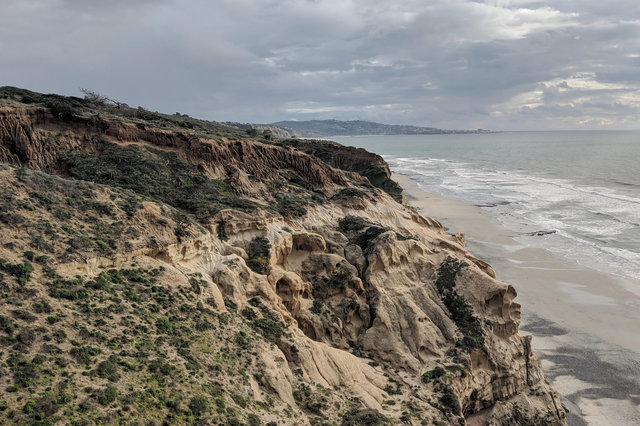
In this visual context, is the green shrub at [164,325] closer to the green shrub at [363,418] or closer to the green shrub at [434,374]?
the green shrub at [363,418]

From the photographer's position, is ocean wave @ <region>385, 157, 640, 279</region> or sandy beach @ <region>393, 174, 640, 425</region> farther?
ocean wave @ <region>385, 157, 640, 279</region>

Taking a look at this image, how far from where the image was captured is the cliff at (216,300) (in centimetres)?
1688

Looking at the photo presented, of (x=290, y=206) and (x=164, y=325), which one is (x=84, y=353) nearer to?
(x=164, y=325)

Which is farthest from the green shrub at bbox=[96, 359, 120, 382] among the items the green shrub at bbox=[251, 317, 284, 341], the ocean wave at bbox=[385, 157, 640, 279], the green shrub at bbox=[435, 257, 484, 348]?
the ocean wave at bbox=[385, 157, 640, 279]

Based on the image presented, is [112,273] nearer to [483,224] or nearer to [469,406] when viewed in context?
[469,406]

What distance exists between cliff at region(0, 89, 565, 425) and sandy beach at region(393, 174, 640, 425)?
15.7 ft

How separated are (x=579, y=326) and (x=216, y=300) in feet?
110

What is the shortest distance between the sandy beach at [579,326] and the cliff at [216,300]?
4.77 meters

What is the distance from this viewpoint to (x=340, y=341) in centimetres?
2731

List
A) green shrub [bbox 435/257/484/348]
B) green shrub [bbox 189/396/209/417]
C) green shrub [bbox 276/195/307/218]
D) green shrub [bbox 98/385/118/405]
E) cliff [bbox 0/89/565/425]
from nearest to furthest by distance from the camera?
green shrub [bbox 98/385/118/405] → green shrub [bbox 189/396/209/417] → cliff [bbox 0/89/565/425] → green shrub [bbox 435/257/484/348] → green shrub [bbox 276/195/307/218]

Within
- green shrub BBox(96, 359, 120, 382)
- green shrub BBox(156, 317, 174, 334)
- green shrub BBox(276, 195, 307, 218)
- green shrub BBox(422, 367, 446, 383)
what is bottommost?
green shrub BBox(422, 367, 446, 383)

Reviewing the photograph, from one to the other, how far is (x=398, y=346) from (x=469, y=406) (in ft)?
17.5

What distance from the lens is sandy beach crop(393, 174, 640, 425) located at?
30.2 meters

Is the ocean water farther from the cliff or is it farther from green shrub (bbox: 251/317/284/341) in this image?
green shrub (bbox: 251/317/284/341)
